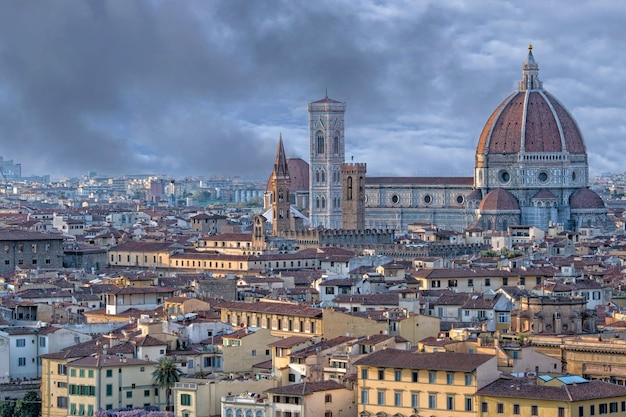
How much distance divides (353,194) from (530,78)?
24.0 m

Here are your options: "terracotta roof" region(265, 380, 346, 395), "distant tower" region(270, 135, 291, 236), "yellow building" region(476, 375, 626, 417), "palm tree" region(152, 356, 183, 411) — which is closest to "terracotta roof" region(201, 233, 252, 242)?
"distant tower" region(270, 135, 291, 236)

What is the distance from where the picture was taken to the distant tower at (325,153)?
16225 cm

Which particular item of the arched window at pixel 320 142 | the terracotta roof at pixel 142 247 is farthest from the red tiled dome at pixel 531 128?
the terracotta roof at pixel 142 247

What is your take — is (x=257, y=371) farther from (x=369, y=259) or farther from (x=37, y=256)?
(x=37, y=256)

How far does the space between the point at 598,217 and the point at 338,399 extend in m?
99.7

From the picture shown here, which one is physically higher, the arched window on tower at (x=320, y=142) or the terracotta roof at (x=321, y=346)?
the arched window on tower at (x=320, y=142)

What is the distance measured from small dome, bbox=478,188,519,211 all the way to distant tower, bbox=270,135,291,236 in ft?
46.7

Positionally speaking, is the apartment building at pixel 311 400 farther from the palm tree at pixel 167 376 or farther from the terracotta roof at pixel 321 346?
the palm tree at pixel 167 376

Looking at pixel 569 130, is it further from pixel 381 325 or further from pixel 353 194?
pixel 381 325

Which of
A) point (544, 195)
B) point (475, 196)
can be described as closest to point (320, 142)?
point (475, 196)

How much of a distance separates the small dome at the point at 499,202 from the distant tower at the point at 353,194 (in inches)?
369

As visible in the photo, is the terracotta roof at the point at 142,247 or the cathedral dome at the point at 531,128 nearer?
the terracotta roof at the point at 142,247

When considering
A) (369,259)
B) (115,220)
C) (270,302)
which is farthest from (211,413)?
(115,220)

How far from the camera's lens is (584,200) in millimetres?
147625
